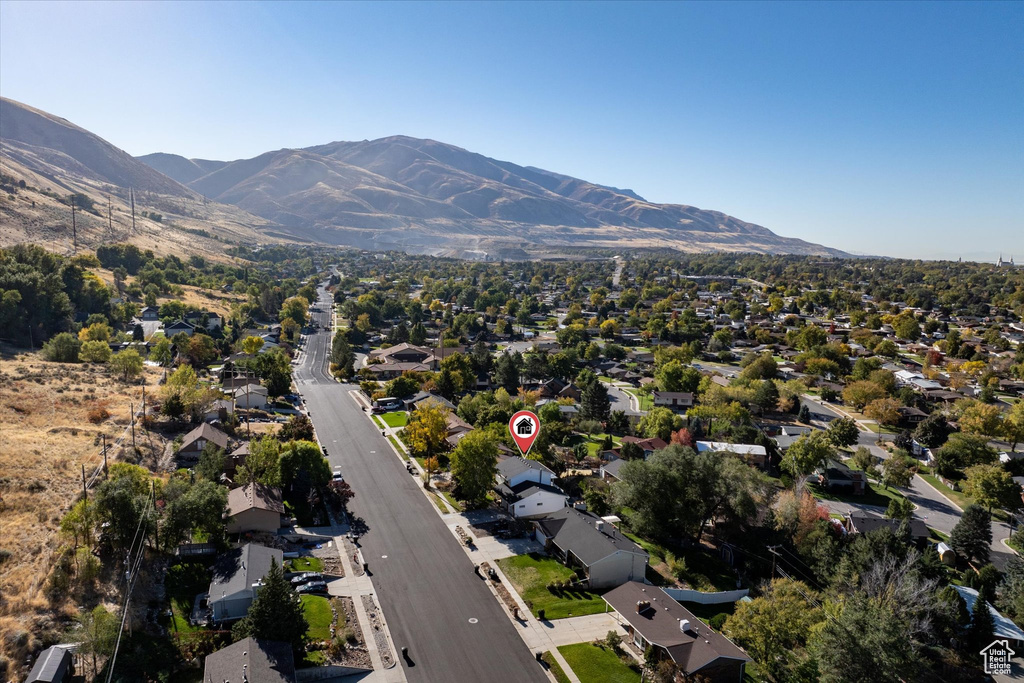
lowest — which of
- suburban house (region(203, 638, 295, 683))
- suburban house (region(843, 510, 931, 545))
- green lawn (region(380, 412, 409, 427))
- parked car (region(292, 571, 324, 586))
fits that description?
green lawn (region(380, 412, 409, 427))

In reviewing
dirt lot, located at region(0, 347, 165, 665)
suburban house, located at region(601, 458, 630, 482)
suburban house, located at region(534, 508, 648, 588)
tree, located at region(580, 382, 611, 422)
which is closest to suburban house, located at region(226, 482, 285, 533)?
dirt lot, located at region(0, 347, 165, 665)

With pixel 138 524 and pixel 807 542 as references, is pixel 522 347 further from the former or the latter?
pixel 138 524

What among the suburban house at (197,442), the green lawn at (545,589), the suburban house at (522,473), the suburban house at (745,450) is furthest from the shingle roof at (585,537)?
the suburban house at (197,442)

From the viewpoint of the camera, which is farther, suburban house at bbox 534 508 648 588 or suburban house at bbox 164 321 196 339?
suburban house at bbox 164 321 196 339

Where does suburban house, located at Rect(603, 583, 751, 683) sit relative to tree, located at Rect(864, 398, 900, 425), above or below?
below

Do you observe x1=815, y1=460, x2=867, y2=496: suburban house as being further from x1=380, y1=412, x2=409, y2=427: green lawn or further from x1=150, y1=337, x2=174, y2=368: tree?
x1=150, y1=337, x2=174, y2=368: tree

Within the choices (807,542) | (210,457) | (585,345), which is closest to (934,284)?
(585,345)

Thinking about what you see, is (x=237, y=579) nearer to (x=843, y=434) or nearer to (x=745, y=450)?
(x=745, y=450)
